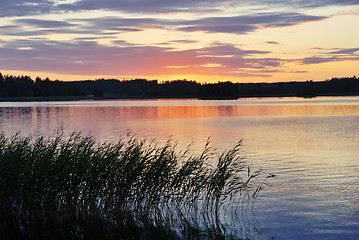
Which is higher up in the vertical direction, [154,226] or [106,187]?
[106,187]

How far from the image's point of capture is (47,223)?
14.2m

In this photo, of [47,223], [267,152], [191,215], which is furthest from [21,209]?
[267,152]

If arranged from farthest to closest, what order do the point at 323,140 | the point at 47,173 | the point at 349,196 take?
the point at 323,140 < the point at 349,196 < the point at 47,173

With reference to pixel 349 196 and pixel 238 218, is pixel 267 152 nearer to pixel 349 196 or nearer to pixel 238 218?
pixel 349 196

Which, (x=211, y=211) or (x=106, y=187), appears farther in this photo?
(x=211, y=211)

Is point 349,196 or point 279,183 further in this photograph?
point 279,183

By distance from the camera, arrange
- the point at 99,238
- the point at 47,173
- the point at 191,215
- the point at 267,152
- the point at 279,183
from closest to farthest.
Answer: the point at 99,238, the point at 47,173, the point at 191,215, the point at 279,183, the point at 267,152

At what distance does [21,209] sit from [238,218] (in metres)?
8.13

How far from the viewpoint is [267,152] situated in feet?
117

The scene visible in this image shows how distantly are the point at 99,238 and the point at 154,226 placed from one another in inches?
A: 86.4

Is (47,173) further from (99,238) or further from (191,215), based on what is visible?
(191,215)

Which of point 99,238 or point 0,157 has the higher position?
point 0,157

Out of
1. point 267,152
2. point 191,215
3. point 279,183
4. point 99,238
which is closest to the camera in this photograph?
point 99,238

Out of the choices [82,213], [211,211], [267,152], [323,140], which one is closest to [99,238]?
[82,213]
